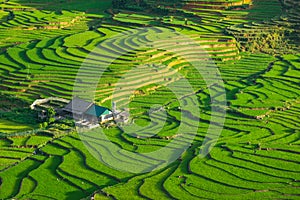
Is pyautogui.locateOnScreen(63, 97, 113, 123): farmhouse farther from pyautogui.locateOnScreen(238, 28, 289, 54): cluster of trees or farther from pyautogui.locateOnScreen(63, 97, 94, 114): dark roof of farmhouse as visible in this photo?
pyautogui.locateOnScreen(238, 28, 289, 54): cluster of trees

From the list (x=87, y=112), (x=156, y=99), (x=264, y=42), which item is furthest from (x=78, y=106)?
(x=264, y=42)

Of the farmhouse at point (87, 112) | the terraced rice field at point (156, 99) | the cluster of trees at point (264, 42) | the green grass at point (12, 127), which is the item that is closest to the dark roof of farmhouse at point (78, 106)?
the farmhouse at point (87, 112)

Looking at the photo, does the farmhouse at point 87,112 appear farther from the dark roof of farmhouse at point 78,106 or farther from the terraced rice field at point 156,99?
the terraced rice field at point 156,99

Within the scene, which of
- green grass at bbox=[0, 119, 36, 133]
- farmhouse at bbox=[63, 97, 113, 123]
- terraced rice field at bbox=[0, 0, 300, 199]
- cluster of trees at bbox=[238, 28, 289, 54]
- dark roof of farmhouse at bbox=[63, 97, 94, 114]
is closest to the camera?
terraced rice field at bbox=[0, 0, 300, 199]

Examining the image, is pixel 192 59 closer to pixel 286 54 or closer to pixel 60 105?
pixel 286 54

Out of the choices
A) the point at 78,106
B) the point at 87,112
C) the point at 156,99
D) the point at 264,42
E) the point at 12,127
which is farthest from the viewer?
the point at 264,42

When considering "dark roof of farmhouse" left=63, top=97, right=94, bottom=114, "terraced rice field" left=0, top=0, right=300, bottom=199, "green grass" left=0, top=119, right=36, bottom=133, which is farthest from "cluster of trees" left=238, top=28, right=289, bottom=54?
"green grass" left=0, top=119, right=36, bottom=133

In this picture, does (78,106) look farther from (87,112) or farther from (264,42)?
(264,42)
